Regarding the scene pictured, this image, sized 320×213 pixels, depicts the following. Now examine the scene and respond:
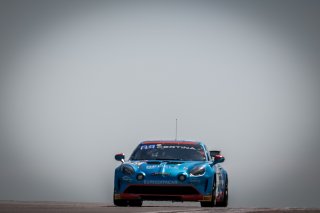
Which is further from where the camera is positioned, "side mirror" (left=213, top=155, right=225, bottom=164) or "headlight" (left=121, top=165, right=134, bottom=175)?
"side mirror" (left=213, top=155, right=225, bottom=164)

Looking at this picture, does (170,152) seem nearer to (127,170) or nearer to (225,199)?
(127,170)

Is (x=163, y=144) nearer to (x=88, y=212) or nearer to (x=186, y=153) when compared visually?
(x=186, y=153)

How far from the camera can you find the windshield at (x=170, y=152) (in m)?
20.3

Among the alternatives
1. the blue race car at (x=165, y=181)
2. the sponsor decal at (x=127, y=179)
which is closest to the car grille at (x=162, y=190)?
the blue race car at (x=165, y=181)

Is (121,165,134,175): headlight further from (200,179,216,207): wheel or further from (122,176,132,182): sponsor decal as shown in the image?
(200,179,216,207): wheel

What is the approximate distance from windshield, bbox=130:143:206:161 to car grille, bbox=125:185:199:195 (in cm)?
107

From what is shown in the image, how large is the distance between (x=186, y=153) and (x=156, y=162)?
100cm

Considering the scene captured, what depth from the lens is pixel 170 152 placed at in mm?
20438

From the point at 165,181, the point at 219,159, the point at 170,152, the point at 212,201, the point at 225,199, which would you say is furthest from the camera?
the point at 225,199

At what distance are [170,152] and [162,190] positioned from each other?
1.35 metres

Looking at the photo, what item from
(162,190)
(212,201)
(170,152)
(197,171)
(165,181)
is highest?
(170,152)

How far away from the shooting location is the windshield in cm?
2034

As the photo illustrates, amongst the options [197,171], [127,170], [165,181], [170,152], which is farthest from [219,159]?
[127,170]

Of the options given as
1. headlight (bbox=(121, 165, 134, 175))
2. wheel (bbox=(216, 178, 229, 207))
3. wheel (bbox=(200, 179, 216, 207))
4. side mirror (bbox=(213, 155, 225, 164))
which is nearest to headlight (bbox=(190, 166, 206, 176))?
wheel (bbox=(200, 179, 216, 207))
